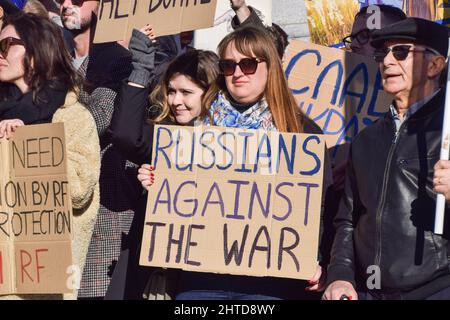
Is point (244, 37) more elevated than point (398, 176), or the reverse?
point (244, 37)

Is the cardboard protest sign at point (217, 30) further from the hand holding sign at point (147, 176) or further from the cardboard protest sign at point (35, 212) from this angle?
the cardboard protest sign at point (35, 212)

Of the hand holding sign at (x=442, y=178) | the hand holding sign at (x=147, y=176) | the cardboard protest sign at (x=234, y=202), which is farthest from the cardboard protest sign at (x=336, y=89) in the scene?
the hand holding sign at (x=442, y=178)

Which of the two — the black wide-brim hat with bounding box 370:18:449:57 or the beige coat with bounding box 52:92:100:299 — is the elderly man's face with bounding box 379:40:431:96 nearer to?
the black wide-brim hat with bounding box 370:18:449:57

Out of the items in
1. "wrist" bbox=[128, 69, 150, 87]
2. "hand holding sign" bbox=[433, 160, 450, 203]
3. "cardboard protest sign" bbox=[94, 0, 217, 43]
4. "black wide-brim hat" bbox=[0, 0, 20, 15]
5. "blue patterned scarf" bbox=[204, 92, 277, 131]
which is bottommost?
"hand holding sign" bbox=[433, 160, 450, 203]

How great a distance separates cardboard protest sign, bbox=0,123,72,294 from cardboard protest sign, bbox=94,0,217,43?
87 centimetres

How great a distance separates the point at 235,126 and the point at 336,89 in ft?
3.30

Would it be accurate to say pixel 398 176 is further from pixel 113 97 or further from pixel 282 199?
pixel 113 97

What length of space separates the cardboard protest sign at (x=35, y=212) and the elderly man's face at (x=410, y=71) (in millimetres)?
1708

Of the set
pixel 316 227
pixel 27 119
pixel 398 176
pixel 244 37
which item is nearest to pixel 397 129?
pixel 398 176

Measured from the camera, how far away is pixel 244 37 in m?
5.68

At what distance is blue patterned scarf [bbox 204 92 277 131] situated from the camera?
18.4 feet

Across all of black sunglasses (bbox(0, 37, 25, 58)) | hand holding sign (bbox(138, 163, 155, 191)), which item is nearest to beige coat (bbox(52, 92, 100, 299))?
hand holding sign (bbox(138, 163, 155, 191))

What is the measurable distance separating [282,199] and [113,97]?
1.35 meters
